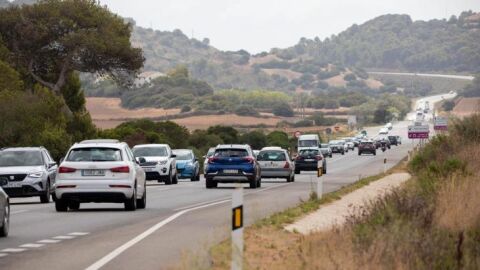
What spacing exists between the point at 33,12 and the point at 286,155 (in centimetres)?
3559

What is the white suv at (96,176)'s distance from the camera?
29.7 meters

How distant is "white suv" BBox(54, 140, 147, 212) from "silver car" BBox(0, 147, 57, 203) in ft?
17.1

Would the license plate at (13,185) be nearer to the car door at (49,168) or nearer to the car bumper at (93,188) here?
the car door at (49,168)

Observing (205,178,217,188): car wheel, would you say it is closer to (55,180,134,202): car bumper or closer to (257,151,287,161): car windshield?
(257,151,287,161): car windshield

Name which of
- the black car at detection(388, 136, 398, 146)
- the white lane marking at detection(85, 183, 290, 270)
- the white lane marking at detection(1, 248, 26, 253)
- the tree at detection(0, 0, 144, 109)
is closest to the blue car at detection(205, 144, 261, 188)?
the white lane marking at detection(85, 183, 290, 270)

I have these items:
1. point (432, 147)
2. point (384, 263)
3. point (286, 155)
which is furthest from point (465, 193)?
point (432, 147)

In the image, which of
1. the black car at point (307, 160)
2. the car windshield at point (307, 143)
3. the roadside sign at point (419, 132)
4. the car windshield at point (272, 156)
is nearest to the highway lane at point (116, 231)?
the car windshield at point (272, 156)

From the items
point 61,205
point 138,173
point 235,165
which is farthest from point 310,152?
point 61,205

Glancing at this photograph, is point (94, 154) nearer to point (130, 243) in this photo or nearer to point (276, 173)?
point (130, 243)

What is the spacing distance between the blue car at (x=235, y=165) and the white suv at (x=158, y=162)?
6.20 meters

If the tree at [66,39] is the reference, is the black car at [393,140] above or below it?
below

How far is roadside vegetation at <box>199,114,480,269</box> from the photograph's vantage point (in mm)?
14484

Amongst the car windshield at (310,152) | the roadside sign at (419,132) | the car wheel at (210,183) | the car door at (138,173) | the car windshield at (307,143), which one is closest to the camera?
the car door at (138,173)

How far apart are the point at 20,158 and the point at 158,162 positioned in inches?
626
